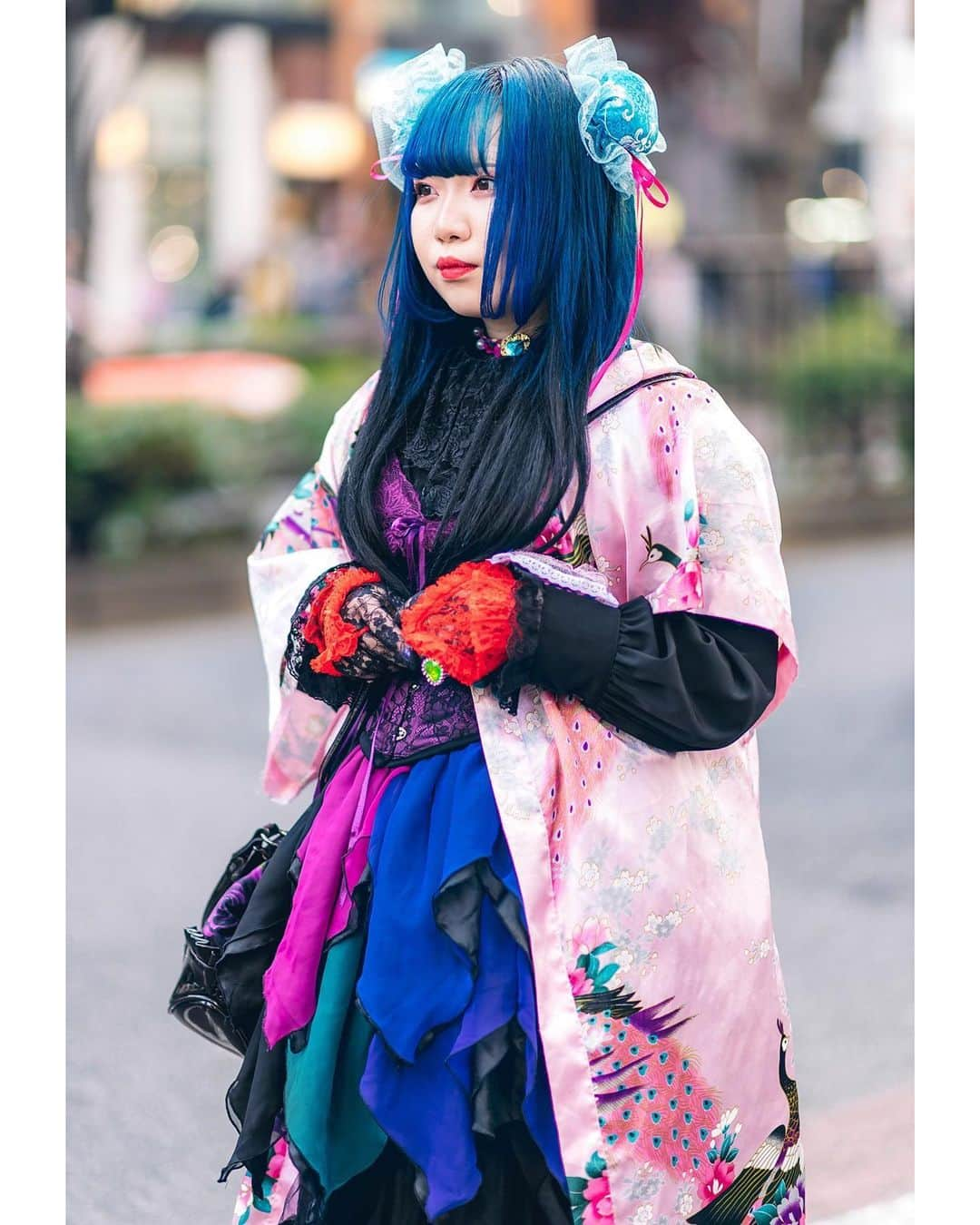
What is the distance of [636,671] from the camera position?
2238mm

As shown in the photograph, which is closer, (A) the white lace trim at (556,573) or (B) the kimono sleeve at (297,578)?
(A) the white lace trim at (556,573)

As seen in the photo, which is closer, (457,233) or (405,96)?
(457,233)

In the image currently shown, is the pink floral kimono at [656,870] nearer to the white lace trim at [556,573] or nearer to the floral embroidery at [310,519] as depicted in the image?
the white lace trim at [556,573]

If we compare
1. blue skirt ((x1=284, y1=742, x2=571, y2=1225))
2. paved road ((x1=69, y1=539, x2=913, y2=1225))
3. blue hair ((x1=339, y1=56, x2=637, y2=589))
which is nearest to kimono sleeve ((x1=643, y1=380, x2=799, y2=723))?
blue hair ((x1=339, y1=56, x2=637, y2=589))

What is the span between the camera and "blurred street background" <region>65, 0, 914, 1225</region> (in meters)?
4.36

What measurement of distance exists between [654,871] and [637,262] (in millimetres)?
842

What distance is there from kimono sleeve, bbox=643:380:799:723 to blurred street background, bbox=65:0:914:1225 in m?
0.29

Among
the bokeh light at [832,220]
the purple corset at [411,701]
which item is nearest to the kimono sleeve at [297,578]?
the purple corset at [411,701]

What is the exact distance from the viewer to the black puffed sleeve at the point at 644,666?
2225 mm

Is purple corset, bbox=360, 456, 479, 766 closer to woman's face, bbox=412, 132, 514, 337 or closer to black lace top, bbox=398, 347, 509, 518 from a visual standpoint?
black lace top, bbox=398, 347, 509, 518

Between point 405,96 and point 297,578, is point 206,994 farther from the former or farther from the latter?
point 405,96

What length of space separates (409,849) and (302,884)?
18cm

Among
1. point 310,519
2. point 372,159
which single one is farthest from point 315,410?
point 310,519

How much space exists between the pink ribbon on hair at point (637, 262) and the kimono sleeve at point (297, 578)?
15.9 inches
